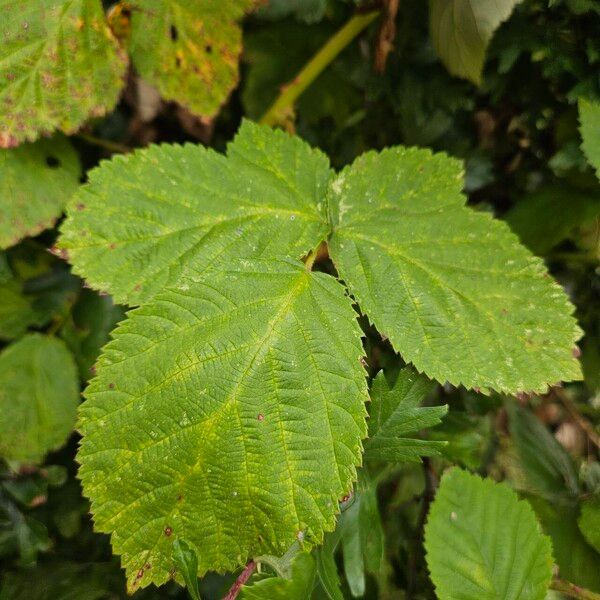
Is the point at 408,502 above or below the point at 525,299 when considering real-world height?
below

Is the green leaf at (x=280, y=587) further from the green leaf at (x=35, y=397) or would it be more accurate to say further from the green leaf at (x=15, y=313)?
the green leaf at (x=15, y=313)

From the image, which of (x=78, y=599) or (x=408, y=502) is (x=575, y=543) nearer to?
(x=408, y=502)

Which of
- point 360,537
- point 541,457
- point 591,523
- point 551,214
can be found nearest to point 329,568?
point 360,537

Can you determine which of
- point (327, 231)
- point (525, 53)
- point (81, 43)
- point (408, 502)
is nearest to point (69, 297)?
point (81, 43)

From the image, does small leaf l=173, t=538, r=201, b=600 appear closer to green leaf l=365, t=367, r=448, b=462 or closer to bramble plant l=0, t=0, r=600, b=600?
bramble plant l=0, t=0, r=600, b=600

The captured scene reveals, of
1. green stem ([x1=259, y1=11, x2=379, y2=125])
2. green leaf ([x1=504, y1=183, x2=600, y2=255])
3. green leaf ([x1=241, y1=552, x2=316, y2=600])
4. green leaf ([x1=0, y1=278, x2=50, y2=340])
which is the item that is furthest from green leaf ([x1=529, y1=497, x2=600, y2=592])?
green leaf ([x1=0, y1=278, x2=50, y2=340])

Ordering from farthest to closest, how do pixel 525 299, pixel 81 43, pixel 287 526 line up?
pixel 81 43 < pixel 525 299 < pixel 287 526

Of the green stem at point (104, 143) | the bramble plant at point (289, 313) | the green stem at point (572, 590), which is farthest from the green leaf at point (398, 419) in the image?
the green stem at point (104, 143)
